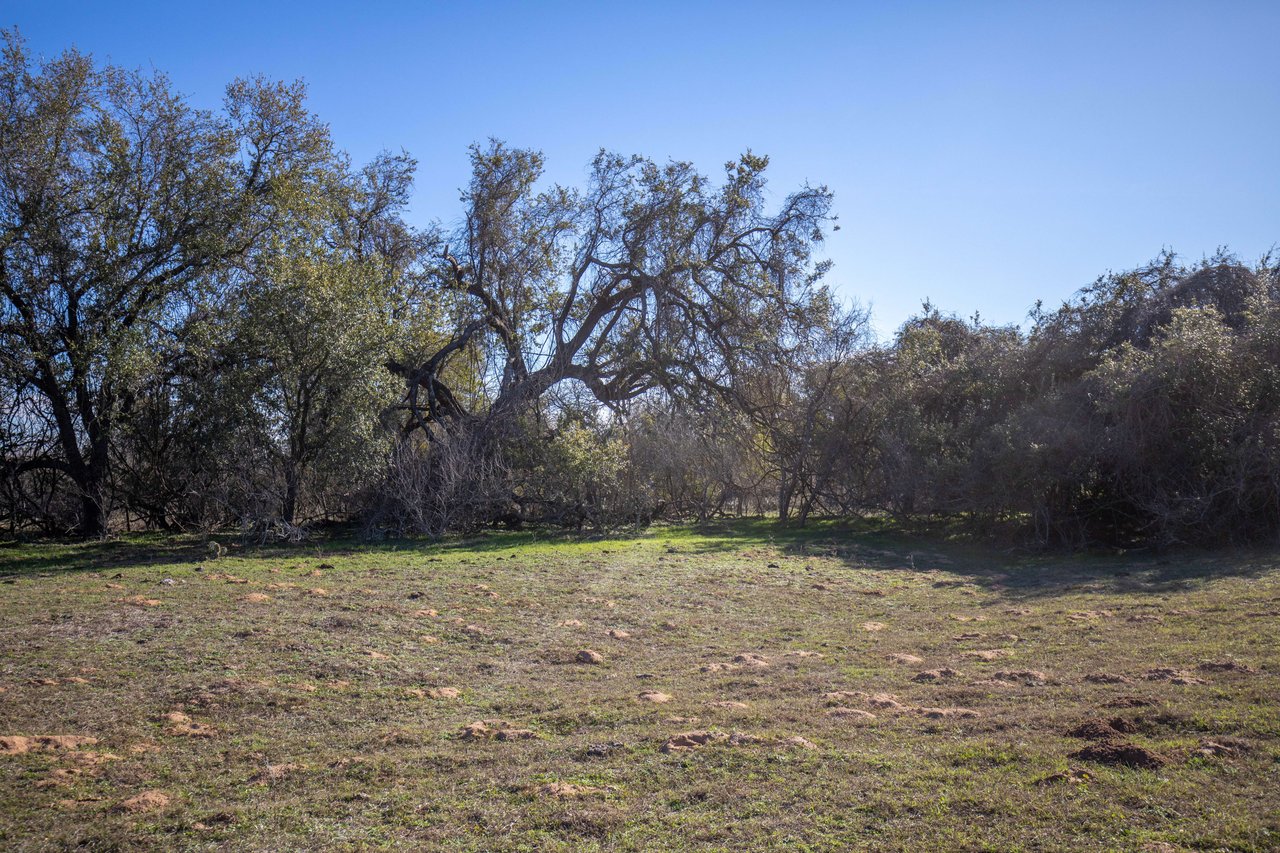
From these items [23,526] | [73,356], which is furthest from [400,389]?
[23,526]

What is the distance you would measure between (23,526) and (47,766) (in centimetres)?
1525

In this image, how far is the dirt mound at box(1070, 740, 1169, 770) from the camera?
→ 5035 millimetres

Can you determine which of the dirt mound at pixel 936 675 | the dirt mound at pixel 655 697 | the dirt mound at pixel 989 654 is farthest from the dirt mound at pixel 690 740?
the dirt mound at pixel 989 654

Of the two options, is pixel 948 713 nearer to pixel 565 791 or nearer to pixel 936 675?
pixel 936 675

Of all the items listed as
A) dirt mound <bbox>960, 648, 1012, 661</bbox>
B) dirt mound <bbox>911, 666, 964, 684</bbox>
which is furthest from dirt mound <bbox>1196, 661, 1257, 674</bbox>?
dirt mound <bbox>911, 666, 964, 684</bbox>

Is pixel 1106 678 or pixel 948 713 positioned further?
pixel 1106 678

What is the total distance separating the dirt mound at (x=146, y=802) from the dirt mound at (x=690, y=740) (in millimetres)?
3011

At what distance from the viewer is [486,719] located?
22.8 feet

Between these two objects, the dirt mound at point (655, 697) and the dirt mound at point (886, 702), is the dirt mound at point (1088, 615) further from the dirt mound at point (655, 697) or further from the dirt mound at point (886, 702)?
the dirt mound at point (655, 697)

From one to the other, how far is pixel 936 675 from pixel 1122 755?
2465 mm

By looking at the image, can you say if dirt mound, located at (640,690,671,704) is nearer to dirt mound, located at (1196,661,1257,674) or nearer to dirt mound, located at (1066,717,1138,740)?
dirt mound, located at (1066,717,1138,740)

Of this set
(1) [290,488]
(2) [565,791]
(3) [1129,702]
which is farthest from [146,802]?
(1) [290,488]

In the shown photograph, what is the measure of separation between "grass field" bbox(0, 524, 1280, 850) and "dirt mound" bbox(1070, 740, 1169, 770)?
0.02 metres

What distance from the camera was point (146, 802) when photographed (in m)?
5.16
